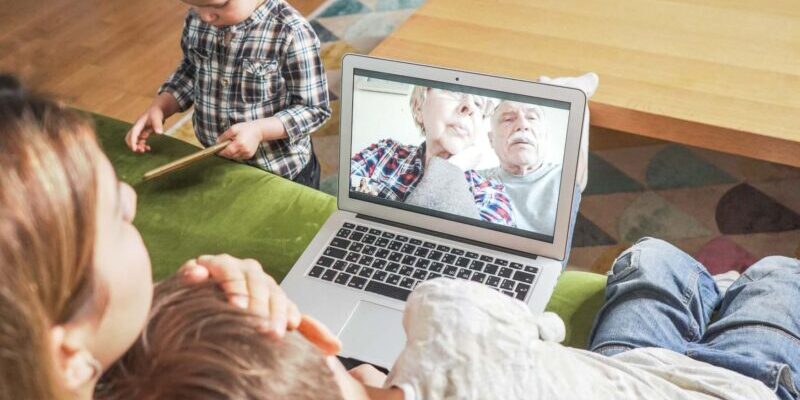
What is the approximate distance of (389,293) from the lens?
1.14 meters

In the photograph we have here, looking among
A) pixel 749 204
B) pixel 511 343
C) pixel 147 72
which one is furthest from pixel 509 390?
pixel 147 72

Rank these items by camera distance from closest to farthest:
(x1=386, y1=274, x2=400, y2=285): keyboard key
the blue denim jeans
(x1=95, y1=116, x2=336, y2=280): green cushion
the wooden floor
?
the blue denim jeans → (x1=386, y1=274, x2=400, y2=285): keyboard key → (x1=95, y1=116, x2=336, y2=280): green cushion → the wooden floor

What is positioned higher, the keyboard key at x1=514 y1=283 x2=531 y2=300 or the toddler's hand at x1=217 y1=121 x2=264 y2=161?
the toddler's hand at x1=217 y1=121 x2=264 y2=161

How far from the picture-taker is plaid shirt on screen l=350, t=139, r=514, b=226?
3.87 ft

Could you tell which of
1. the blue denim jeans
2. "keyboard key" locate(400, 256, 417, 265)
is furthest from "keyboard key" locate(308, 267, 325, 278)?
the blue denim jeans

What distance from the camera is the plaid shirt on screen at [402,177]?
1179mm

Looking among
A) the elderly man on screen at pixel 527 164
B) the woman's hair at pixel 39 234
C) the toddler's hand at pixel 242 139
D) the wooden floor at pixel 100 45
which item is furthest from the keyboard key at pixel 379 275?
the wooden floor at pixel 100 45

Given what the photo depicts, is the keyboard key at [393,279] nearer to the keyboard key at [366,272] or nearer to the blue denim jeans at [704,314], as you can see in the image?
the keyboard key at [366,272]

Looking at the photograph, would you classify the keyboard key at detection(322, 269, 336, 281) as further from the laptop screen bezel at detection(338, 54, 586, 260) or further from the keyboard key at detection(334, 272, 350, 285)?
the laptop screen bezel at detection(338, 54, 586, 260)

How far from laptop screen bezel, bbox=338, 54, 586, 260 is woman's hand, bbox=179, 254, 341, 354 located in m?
0.53

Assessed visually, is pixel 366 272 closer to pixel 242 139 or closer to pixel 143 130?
pixel 242 139

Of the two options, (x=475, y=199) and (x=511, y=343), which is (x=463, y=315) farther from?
(x=475, y=199)

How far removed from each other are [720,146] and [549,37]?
1.43 ft

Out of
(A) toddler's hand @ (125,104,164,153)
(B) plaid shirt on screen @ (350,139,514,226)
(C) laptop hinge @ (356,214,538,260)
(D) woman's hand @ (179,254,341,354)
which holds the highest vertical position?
(D) woman's hand @ (179,254,341,354)
